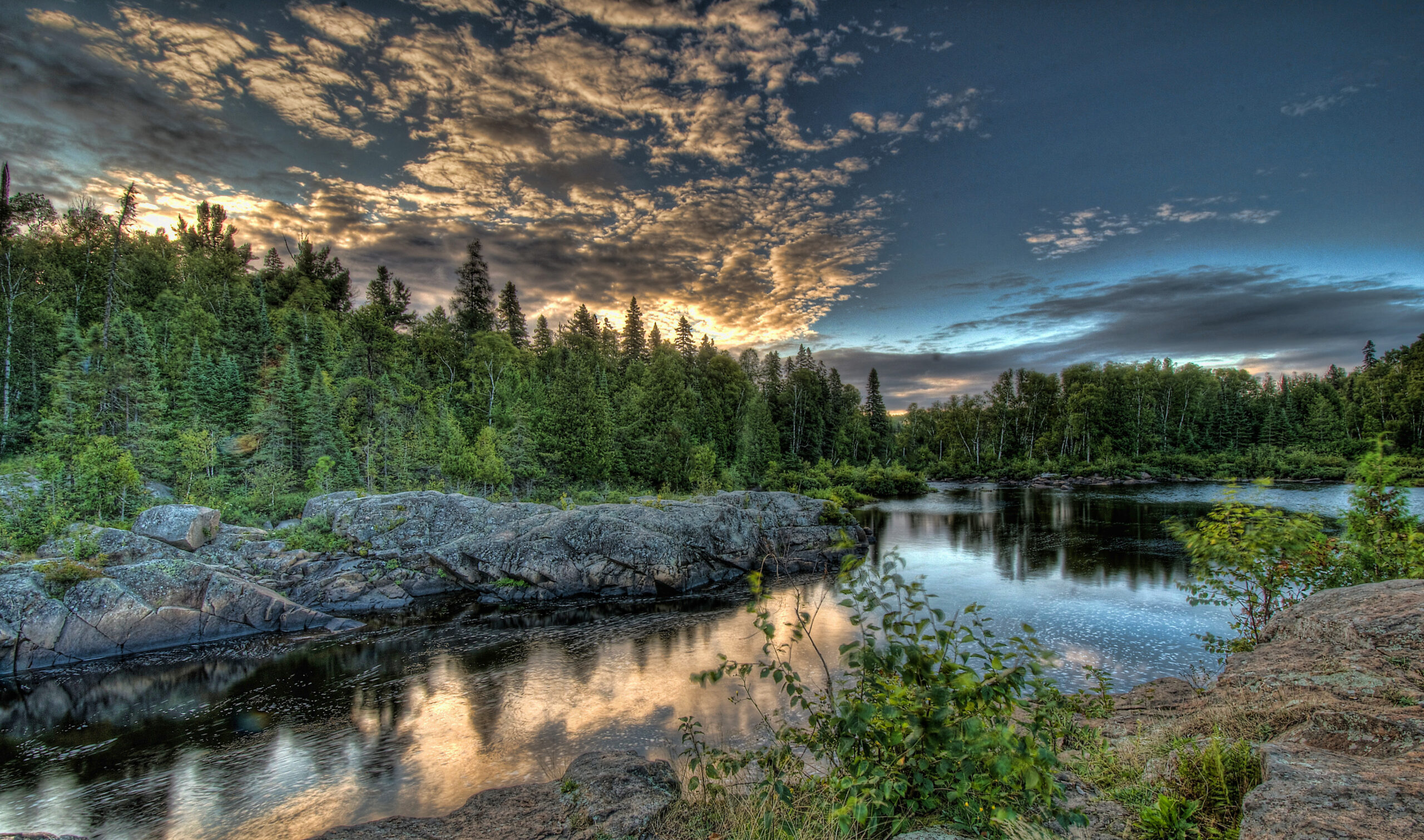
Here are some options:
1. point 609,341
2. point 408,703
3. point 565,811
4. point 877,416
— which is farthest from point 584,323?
point 565,811

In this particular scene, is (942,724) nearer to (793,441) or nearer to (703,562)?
(703,562)

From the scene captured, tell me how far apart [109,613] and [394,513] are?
8049 millimetres

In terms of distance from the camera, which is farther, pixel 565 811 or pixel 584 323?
pixel 584 323

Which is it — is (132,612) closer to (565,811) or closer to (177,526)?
(177,526)

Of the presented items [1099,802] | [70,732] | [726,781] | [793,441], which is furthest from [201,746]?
[793,441]

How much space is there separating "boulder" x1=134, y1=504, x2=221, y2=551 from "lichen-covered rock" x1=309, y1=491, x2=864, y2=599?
389cm

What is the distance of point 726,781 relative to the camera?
6844 mm

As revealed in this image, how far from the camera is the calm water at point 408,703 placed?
25.7ft

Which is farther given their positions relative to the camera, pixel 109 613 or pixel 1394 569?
pixel 109 613

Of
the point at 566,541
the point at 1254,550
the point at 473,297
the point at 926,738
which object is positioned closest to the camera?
the point at 926,738

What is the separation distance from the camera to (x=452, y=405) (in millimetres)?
39344

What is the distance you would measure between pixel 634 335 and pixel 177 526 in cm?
4682

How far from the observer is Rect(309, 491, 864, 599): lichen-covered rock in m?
18.9

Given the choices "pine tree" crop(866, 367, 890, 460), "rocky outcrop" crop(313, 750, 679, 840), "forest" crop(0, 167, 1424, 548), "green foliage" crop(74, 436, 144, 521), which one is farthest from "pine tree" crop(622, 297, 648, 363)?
"rocky outcrop" crop(313, 750, 679, 840)
